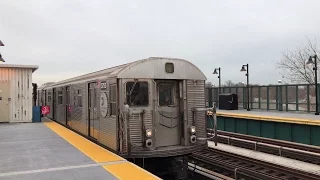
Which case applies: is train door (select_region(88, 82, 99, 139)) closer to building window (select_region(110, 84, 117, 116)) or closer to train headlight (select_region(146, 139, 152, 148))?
building window (select_region(110, 84, 117, 116))

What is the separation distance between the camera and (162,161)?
8.73 metres

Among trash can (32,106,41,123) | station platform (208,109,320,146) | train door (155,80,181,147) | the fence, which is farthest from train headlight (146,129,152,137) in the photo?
the fence

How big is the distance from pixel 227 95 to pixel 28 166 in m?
19.3

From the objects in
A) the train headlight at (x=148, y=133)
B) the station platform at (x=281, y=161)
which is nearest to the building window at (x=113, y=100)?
the train headlight at (x=148, y=133)

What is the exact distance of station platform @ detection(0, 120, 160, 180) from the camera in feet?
19.2

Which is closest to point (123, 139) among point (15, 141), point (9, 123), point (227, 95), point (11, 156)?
point (11, 156)

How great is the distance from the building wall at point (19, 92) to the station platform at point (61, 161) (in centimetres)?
590

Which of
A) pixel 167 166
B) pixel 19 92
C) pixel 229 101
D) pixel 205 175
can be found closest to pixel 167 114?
pixel 167 166

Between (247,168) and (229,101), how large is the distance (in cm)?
1413

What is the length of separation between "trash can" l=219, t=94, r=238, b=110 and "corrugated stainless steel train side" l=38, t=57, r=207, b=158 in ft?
50.1

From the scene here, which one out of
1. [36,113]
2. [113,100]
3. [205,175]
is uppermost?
[113,100]

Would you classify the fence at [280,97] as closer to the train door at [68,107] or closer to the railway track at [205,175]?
the railway track at [205,175]

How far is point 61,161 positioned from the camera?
7.02m

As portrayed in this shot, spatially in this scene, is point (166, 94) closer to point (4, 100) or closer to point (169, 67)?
point (169, 67)
